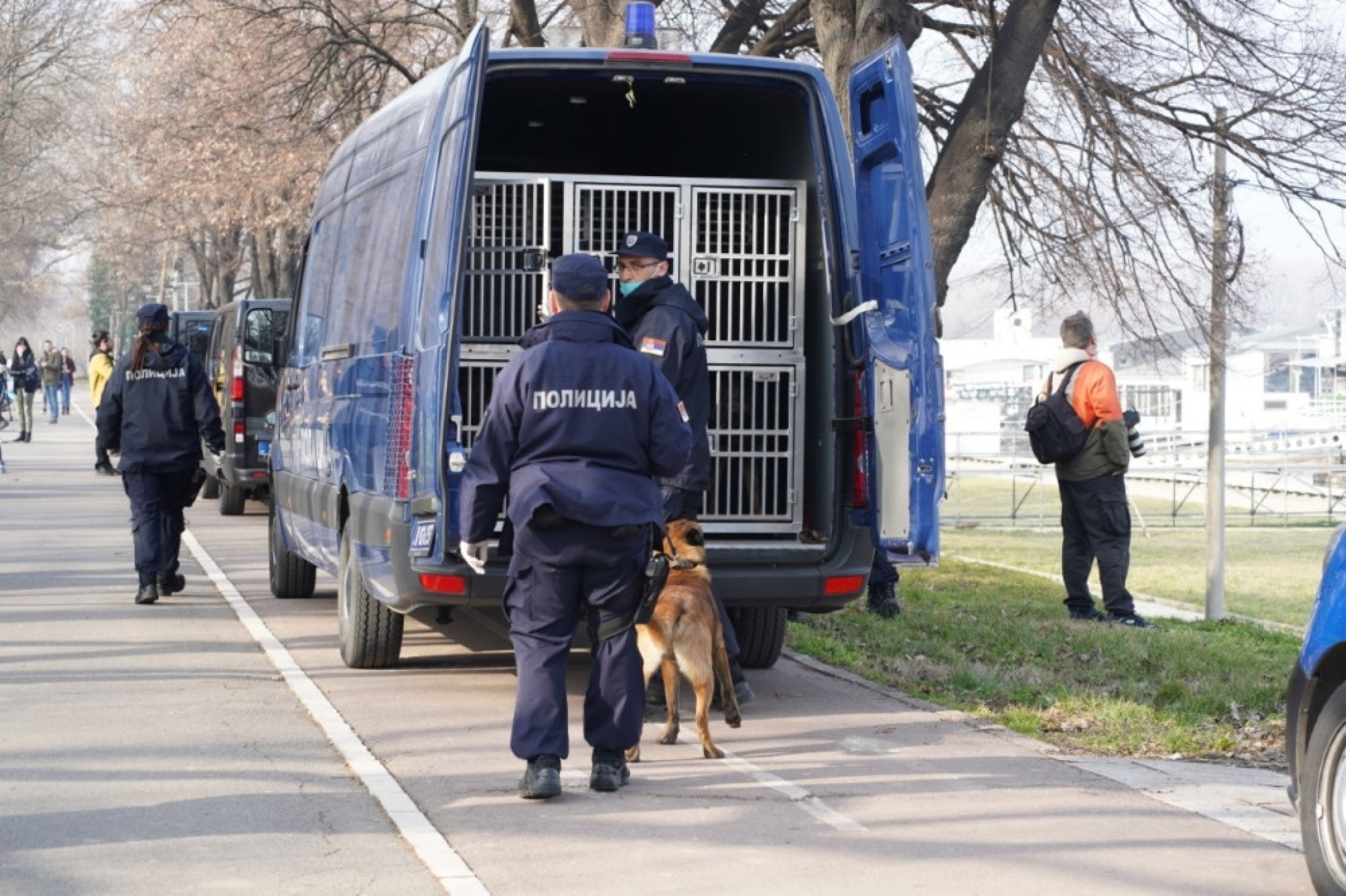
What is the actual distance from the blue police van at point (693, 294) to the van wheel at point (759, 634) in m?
0.01

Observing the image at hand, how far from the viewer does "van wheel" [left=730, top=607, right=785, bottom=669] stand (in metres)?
9.83

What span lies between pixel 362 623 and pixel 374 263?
1.75m

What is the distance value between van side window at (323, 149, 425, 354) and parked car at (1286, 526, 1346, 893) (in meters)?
4.34

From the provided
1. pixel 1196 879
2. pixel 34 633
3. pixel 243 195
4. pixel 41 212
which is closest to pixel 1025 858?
pixel 1196 879

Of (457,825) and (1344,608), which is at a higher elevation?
(1344,608)

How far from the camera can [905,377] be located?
8484 mm

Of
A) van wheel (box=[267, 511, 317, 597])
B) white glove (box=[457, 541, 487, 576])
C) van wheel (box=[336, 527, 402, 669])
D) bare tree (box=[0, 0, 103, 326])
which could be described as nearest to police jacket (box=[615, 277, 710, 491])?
white glove (box=[457, 541, 487, 576])

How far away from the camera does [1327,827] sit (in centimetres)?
528

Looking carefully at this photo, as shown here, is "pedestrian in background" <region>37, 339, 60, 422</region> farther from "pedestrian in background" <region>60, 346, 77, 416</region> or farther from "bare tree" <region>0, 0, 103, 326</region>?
"bare tree" <region>0, 0, 103, 326</region>

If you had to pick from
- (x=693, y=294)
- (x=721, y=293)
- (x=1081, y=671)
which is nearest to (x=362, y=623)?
(x=693, y=294)

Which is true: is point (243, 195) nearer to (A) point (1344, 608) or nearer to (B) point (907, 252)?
(B) point (907, 252)

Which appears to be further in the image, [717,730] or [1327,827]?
[717,730]

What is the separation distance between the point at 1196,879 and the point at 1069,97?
1288 cm

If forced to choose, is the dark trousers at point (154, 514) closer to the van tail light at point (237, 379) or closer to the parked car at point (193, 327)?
the van tail light at point (237, 379)
